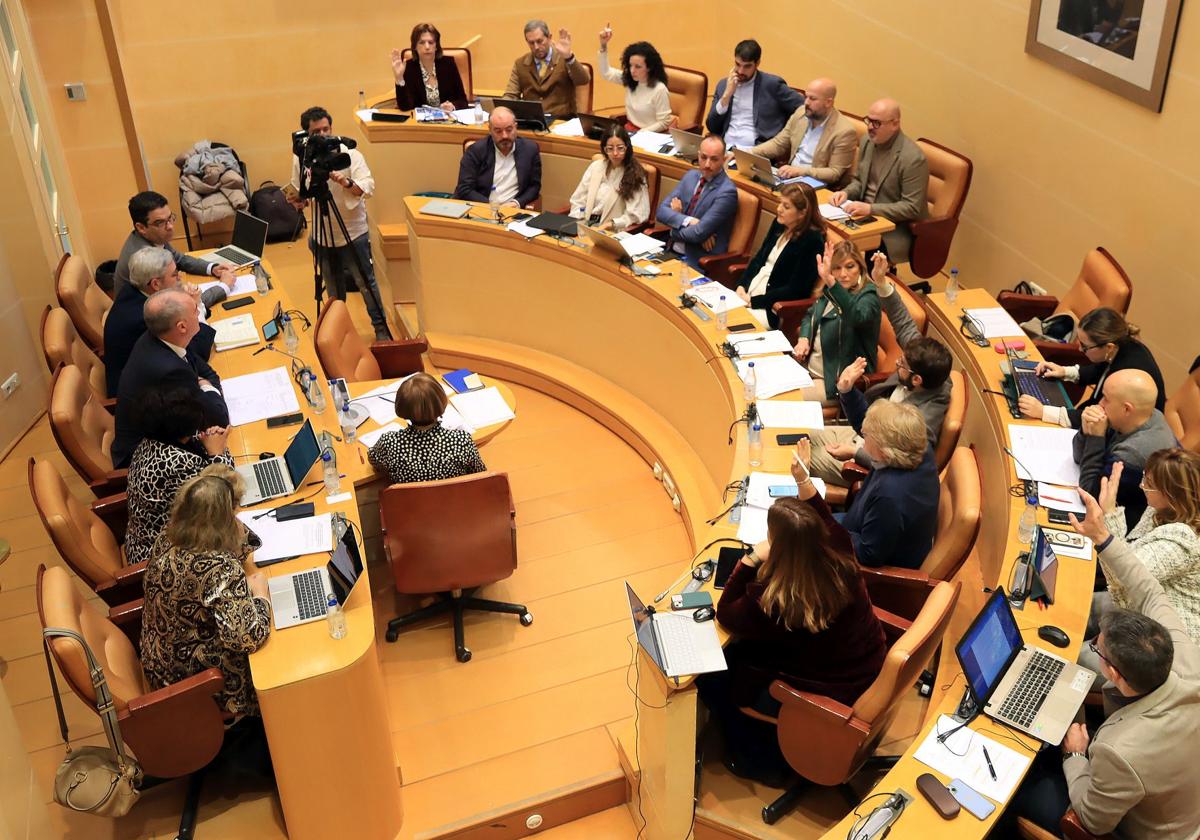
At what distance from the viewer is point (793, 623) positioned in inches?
130

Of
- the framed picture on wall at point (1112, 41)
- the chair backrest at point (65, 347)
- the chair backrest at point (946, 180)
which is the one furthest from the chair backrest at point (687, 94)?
the chair backrest at point (65, 347)

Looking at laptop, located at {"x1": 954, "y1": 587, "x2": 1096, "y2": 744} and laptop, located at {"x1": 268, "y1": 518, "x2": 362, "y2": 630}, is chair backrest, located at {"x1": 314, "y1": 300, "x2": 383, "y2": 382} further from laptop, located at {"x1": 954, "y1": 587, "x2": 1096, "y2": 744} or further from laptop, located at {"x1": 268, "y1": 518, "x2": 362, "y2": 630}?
laptop, located at {"x1": 954, "y1": 587, "x2": 1096, "y2": 744}

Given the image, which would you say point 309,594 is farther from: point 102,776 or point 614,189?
point 614,189

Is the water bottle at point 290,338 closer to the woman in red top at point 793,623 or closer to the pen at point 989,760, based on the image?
the woman in red top at point 793,623

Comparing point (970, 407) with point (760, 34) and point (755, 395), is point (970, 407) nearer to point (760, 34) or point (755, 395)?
point (755, 395)

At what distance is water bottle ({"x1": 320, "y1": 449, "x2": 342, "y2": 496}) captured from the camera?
4.27m

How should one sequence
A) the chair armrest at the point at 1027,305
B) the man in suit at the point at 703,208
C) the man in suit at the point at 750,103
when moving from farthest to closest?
the man in suit at the point at 750,103 → the man in suit at the point at 703,208 → the chair armrest at the point at 1027,305

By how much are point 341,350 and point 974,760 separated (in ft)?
11.7

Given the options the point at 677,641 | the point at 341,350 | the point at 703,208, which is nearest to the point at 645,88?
the point at 703,208

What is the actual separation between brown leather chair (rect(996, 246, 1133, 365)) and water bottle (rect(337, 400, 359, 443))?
355 cm

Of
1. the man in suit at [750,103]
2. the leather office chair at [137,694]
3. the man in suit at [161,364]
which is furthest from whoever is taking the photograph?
the man in suit at [750,103]

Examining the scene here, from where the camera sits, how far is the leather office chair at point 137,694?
333 cm

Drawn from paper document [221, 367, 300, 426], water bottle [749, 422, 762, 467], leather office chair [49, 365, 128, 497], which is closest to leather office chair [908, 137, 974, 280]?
water bottle [749, 422, 762, 467]

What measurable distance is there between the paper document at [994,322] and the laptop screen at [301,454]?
10.9ft
